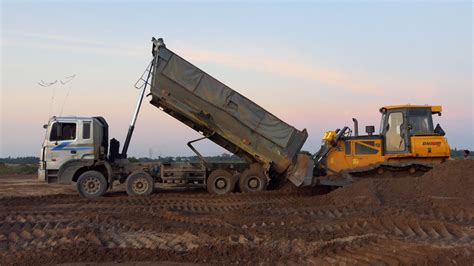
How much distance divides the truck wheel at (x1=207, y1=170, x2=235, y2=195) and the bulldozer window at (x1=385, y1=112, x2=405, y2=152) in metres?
5.38

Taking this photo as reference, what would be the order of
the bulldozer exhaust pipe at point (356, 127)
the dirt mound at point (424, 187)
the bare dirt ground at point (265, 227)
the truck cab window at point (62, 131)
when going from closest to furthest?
the bare dirt ground at point (265, 227)
the dirt mound at point (424, 187)
the truck cab window at point (62, 131)
the bulldozer exhaust pipe at point (356, 127)

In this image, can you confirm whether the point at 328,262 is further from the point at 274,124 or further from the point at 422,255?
the point at 274,124

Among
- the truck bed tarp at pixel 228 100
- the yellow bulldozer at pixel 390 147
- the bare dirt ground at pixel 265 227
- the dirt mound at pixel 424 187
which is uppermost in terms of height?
the truck bed tarp at pixel 228 100

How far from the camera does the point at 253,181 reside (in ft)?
57.0

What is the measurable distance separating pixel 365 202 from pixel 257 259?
6282mm

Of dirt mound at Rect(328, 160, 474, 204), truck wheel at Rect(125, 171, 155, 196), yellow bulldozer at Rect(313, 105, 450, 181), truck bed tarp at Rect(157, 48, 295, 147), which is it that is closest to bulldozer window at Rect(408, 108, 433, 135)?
yellow bulldozer at Rect(313, 105, 450, 181)

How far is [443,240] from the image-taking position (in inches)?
328

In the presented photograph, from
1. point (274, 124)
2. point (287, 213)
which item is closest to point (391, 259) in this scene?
point (287, 213)

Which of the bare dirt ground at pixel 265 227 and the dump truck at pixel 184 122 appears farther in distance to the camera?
the dump truck at pixel 184 122

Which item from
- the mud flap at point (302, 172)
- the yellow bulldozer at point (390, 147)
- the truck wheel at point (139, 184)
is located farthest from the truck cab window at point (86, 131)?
the yellow bulldozer at point (390, 147)

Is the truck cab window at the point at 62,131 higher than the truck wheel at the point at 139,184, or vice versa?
the truck cab window at the point at 62,131

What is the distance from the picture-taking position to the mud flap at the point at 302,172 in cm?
1616

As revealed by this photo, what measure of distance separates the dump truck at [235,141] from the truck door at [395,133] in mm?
32

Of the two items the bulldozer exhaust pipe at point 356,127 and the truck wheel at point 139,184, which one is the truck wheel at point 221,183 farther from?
the bulldozer exhaust pipe at point 356,127
